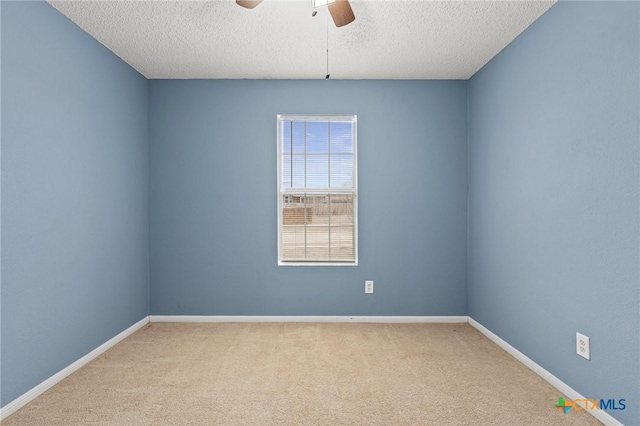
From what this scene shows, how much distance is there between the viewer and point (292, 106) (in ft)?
12.0

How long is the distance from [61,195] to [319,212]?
89.8 inches

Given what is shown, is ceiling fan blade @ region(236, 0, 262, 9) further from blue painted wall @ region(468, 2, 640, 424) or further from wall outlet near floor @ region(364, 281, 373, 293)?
wall outlet near floor @ region(364, 281, 373, 293)

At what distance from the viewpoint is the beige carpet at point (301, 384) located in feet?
6.53

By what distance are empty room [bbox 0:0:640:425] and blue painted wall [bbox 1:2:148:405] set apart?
0.06ft

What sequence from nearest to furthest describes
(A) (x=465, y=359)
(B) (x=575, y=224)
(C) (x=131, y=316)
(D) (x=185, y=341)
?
(B) (x=575, y=224), (A) (x=465, y=359), (D) (x=185, y=341), (C) (x=131, y=316)

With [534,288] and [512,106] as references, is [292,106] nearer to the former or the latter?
[512,106]

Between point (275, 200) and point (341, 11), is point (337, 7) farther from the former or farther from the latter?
point (275, 200)

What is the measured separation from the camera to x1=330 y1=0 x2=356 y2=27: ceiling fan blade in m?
1.95

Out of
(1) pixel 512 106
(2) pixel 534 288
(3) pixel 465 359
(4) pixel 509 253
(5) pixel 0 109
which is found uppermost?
(1) pixel 512 106

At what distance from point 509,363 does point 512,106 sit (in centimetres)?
210

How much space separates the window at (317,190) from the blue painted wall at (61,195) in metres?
1.55

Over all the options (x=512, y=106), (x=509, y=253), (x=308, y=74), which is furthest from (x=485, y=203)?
(x=308, y=74)

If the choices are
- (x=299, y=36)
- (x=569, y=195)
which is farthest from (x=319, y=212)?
(x=569, y=195)

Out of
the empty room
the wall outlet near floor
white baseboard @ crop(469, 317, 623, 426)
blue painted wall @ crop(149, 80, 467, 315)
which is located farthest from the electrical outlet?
the wall outlet near floor
